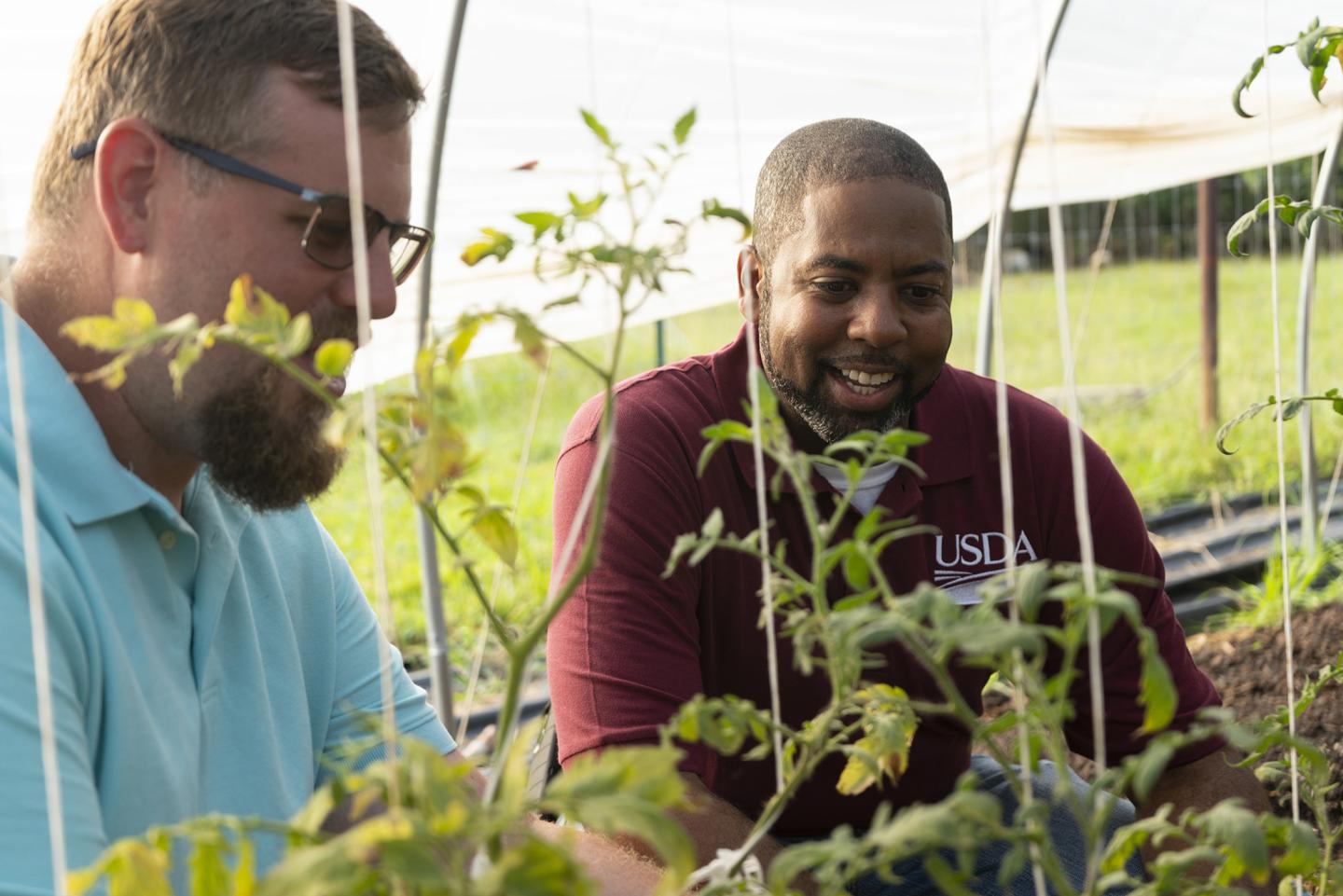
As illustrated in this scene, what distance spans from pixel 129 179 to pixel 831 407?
3.12ft

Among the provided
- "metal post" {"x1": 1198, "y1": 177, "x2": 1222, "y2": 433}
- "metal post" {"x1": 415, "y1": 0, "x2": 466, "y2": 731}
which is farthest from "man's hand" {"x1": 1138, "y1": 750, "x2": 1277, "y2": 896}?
"metal post" {"x1": 1198, "y1": 177, "x2": 1222, "y2": 433}

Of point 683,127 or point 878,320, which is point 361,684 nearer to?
point 878,320

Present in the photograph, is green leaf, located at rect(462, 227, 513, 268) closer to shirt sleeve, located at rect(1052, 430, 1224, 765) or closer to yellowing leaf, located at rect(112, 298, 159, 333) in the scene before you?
yellowing leaf, located at rect(112, 298, 159, 333)

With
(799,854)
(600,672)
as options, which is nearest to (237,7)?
(600,672)

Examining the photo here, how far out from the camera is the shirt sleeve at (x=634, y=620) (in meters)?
1.63

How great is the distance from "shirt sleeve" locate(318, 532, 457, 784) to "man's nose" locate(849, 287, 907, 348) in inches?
27.8

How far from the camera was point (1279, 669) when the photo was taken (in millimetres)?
3219

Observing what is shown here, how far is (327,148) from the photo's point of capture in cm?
128

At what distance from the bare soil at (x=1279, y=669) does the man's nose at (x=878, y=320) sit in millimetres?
1057

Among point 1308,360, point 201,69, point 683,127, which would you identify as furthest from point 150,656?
point 1308,360

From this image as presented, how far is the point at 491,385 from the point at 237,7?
6.32 m

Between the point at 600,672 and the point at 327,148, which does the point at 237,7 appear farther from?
the point at 600,672

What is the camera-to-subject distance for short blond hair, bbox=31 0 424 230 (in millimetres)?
1284

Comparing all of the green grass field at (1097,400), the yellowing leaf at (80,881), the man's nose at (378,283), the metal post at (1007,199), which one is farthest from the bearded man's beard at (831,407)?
the yellowing leaf at (80,881)
